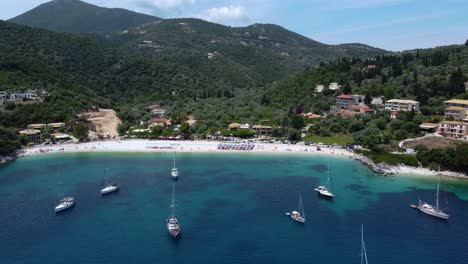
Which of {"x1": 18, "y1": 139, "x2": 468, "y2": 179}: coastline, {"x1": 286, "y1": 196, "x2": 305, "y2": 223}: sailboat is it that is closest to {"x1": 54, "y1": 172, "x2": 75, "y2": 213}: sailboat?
{"x1": 286, "y1": 196, "x2": 305, "y2": 223}: sailboat

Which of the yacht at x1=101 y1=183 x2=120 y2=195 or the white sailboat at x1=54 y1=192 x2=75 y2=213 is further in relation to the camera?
the yacht at x1=101 y1=183 x2=120 y2=195

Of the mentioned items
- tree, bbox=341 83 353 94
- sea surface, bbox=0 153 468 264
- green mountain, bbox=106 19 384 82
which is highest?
green mountain, bbox=106 19 384 82

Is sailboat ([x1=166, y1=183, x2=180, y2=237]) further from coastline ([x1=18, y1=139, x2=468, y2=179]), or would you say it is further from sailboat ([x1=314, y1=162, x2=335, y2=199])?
coastline ([x1=18, y1=139, x2=468, y2=179])

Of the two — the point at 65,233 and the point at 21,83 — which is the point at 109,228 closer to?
the point at 65,233

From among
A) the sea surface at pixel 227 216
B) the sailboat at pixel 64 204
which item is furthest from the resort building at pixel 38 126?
the sailboat at pixel 64 204

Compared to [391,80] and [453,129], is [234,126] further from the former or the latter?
[391,80]

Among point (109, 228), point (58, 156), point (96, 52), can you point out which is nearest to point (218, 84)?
point (96, 52)

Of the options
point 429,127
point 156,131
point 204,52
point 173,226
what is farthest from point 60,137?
point 204,52
